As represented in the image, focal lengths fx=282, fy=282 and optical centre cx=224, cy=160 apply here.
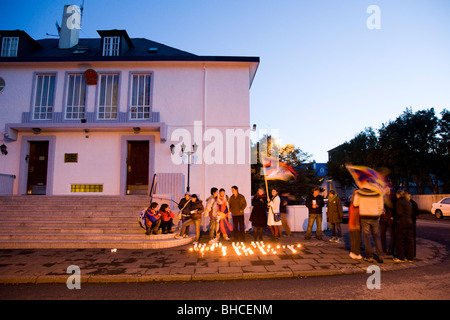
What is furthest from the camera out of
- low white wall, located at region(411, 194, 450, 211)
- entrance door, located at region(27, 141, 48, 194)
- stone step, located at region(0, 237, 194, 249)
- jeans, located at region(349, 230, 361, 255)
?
low white wall, located at region(411, 194, 450, 211)

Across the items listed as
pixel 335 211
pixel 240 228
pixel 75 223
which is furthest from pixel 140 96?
pixel 335 211

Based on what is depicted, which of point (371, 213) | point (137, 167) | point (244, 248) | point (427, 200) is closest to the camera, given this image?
point (371, 213)

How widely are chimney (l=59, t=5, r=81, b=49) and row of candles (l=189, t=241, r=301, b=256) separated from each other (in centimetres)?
1642

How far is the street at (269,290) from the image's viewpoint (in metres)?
4.57

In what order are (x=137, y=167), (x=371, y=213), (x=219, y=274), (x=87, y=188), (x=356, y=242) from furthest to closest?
(x=137, y=167), (x=87, y=188), (x=356, y=242), (x=371, y=213), (x=219, y=274)

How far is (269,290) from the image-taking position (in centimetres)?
491

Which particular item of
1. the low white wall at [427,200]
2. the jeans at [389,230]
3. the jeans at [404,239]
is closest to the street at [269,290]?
the jeans at [404,239]

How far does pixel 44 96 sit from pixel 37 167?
383 cm

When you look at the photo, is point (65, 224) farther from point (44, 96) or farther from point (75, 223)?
point (44, 96)

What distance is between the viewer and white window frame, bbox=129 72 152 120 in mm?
14703

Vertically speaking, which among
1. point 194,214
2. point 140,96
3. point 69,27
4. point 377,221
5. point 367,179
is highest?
point 69,27

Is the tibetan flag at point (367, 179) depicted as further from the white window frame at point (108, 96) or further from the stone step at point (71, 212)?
the white window frame at point (108, 96)

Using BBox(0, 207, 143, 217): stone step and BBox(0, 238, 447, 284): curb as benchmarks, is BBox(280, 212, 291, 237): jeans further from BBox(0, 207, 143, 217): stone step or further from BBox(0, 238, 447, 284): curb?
BBox(0, 207, 143, 217): stone step

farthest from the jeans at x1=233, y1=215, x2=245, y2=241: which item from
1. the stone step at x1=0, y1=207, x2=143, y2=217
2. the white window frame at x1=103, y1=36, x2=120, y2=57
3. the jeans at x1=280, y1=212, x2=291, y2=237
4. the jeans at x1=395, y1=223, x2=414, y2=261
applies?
the white window frame at x1=103, y1=36, x2=120, y2=57
